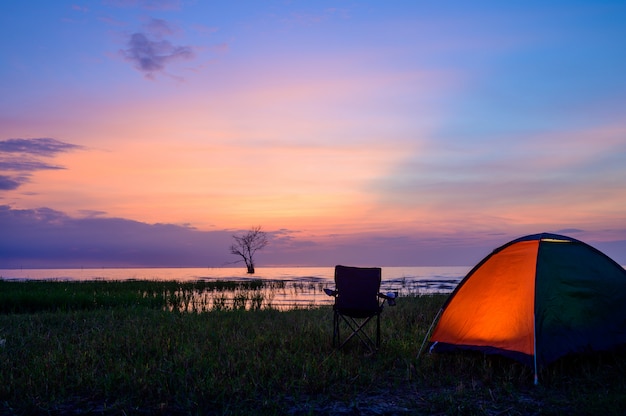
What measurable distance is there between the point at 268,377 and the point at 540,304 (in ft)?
11.7

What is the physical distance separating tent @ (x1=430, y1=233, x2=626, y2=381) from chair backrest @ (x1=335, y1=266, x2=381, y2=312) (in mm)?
1144

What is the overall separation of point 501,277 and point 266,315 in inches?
238

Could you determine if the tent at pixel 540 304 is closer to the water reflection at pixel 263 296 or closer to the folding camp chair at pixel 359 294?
the folding camp chair at pixel 359 294

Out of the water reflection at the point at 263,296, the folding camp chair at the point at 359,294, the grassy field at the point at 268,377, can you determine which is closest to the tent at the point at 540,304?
the grassy field at the point at 268,377

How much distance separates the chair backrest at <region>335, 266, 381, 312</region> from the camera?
7.73 meters

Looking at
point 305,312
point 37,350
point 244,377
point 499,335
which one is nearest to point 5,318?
point 37,350

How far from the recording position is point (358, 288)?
25.7ft

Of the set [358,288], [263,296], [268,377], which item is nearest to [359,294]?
[358,288]

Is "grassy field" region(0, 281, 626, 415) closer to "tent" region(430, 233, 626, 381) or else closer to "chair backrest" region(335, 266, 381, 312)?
"tent" region(430, 233, 626, 381)

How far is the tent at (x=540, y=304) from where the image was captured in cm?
636

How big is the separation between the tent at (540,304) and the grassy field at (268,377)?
0.99 ft

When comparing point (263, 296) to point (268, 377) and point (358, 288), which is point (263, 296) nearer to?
point (358, 288)

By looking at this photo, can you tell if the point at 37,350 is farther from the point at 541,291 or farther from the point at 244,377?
the point at 541,291

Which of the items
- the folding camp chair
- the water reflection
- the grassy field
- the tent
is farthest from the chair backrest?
the water reflection
